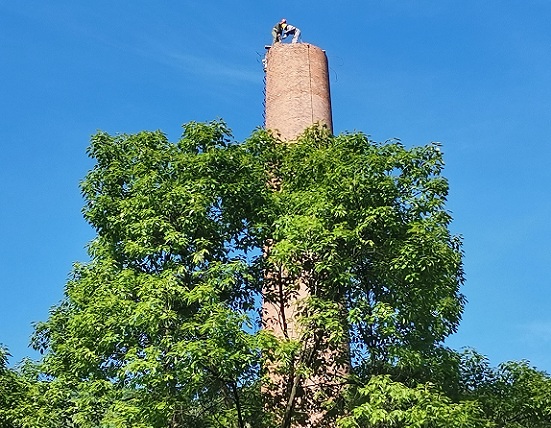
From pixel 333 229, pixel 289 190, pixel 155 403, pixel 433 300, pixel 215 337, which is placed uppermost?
pixel 289 190

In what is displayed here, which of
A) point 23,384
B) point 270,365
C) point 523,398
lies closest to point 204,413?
point 270,365

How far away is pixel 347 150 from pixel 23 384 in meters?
7.41

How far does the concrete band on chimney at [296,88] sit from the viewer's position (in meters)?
19.3

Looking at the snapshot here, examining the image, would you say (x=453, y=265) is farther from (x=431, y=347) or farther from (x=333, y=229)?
(x=333, y=229)

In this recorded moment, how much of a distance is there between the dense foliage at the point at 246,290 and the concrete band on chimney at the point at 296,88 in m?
5.88

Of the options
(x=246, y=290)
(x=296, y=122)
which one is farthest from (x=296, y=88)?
(x=246, y=290)

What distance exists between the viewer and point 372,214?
39.2 feet

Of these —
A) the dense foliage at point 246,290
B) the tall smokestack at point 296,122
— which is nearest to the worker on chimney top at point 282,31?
the tall smokestack at point 296,122

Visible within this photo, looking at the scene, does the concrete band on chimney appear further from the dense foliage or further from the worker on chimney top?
the dense foliage

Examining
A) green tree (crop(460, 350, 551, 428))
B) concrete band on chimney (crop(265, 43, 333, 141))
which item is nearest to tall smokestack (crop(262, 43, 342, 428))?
concrete band on chimney (crop(265, 43, 333, 141))

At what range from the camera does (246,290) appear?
41.0ft

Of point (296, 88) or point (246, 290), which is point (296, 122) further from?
point (246, 290)

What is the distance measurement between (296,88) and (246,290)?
873 cm

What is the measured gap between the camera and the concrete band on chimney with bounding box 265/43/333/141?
1934cm
